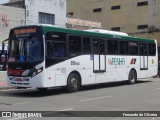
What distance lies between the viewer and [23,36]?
17078mm

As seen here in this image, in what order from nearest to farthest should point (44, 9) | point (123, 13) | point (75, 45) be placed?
point (75, 45)
point (44, 9)
point (123, 13)

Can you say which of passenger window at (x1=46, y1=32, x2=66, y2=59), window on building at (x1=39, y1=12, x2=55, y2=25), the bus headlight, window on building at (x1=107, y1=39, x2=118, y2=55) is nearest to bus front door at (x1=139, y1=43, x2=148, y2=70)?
window on building at (x1=107, y1=39, x2=118, y2=55)

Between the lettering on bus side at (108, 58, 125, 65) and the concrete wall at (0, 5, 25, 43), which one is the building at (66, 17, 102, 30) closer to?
the concrete wall at (0, 5, 25, 43)

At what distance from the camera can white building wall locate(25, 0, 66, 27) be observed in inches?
1406

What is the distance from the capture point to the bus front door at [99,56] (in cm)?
1984

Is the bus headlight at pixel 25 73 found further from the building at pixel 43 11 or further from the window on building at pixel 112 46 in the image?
the building at pixel 43 11


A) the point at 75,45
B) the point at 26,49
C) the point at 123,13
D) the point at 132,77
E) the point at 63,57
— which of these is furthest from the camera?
the point at 123,13

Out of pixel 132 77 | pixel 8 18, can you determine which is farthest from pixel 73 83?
pixel 8 18

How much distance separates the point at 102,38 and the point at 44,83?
554 cm

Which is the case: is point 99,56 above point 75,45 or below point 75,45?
below

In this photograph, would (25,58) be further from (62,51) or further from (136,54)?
(136,54)

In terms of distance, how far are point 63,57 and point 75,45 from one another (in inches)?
45.9

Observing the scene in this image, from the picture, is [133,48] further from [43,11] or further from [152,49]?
[43,11]

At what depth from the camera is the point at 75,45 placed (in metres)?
18.4
